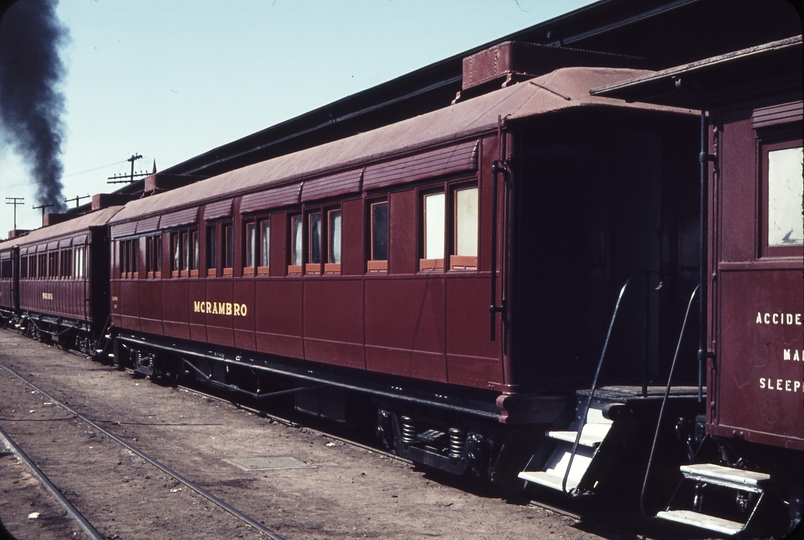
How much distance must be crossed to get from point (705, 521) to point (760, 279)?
1.50 metres

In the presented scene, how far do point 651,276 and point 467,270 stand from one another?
5.08 feet

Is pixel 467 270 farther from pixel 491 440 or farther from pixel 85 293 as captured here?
pixel 85 293

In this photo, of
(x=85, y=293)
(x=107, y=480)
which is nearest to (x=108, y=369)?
(x=85, y=293)

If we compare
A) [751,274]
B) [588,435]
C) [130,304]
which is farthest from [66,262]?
[751,274]

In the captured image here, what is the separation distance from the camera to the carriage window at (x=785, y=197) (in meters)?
5.29

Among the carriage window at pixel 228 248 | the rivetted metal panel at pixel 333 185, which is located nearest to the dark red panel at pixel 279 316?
the rivetted metal panel at pixel 333 185

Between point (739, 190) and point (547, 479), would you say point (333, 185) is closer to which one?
point (547, 479)

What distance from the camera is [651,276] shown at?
762cm

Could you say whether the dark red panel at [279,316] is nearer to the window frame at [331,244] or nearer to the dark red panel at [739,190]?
the window frame at [331,244]

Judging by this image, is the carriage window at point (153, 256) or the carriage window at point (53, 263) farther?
the carriage window at point (53, 263)

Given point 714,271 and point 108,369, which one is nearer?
point 714,271

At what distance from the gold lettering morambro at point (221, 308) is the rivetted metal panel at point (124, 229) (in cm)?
423

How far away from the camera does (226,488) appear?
27.3 feet

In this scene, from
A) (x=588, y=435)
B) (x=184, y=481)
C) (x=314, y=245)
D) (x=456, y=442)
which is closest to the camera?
(x=588, y=435)
